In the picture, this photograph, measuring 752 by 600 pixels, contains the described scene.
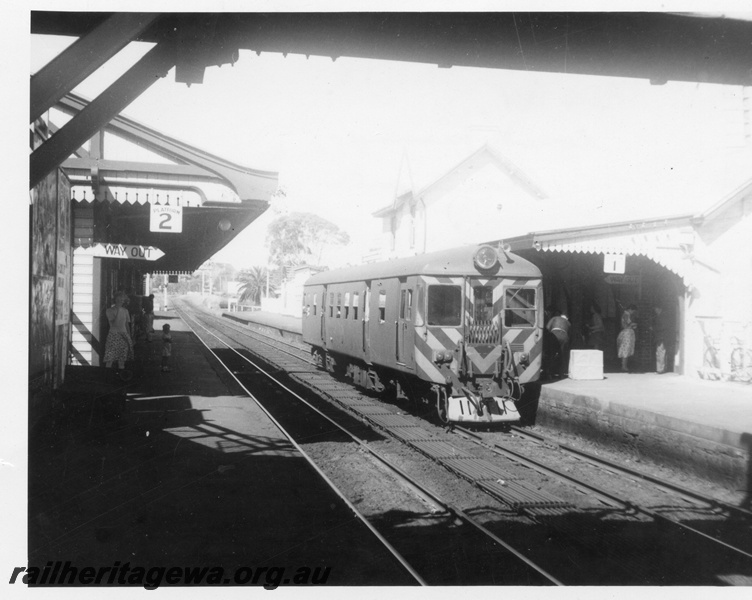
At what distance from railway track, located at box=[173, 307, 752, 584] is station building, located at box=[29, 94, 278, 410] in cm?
453

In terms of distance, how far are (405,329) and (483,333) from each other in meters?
1.21

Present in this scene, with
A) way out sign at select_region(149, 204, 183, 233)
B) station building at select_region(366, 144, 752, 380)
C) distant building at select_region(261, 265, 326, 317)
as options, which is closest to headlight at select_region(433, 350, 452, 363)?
station building at select_region(366, 144, 752, 380)

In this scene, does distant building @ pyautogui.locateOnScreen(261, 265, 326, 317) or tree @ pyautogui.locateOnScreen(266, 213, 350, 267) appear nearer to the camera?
distant building @ pyautogui.locateOnScreen(261, 265, 326, 317)

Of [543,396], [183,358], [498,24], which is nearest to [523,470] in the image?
[543,396]

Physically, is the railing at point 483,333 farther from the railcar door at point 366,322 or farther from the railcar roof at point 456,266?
the railcar door at point 366,322

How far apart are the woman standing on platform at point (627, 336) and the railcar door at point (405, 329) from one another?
558cm

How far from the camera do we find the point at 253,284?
73.1 metres

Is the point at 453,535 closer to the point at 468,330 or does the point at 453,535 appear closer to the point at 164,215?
the point at 468,330

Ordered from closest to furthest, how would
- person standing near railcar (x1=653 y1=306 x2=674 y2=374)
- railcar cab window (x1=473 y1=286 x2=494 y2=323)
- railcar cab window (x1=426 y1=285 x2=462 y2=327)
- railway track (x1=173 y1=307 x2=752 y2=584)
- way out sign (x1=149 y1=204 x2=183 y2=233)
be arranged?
1. railway track (x1=173 y1=307 x2=752 y2=584)
2. railcar cab window (x1=426 y1=285 x2=462 y2=327)
3. railcar cab window (x1=473 y1=286 x2=494 y2=323)
4. way out sign (x1=149 y1=204 x2=183 y2=233)
5. person standing near railcar (x1=653 y1=306 x2=674 y2=374)

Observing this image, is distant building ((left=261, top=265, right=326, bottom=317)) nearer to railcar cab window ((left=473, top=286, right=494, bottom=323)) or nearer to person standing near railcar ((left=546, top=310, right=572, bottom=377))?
person standing near railcar ((left=546, top=310, right=572, bottom=377))

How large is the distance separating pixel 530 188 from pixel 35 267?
88.5 feet

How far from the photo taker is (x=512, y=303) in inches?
405

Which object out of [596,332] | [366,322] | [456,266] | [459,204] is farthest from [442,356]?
[459,204]

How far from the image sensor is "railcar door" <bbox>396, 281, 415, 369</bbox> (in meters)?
10.1
